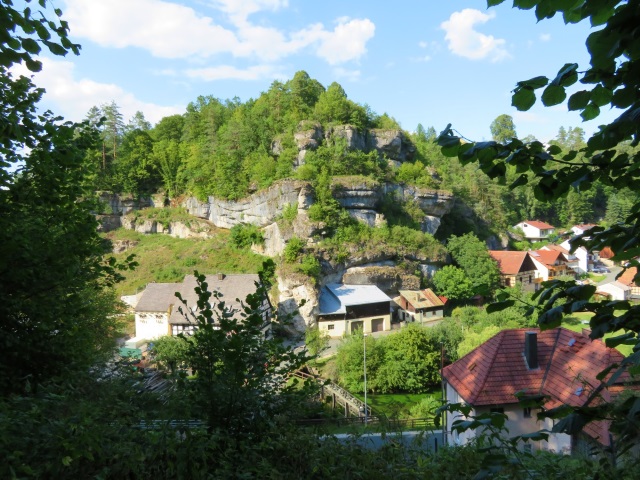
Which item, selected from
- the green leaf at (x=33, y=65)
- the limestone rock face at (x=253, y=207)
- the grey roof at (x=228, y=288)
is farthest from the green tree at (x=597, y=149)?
the limestone rock face at (x=253, y=207)

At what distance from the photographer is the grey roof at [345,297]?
24.9 m

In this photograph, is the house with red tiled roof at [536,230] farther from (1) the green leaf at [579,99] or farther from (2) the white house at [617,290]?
(1) the green leaf at [579,99]

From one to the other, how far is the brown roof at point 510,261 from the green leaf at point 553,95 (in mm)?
34382

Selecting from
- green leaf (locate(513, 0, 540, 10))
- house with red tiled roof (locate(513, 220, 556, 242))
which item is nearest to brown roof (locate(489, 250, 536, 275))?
house with red tiled roof (locate(513, 220, 556, 242))

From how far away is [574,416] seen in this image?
136cm

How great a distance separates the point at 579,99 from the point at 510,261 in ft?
116

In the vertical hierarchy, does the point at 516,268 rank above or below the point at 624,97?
above

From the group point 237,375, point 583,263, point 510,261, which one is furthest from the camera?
point 583,263

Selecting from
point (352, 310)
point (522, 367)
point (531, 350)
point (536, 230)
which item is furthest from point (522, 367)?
point (536, 230)

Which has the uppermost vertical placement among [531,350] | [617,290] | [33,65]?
[617,290]

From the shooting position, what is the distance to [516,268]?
109 feet

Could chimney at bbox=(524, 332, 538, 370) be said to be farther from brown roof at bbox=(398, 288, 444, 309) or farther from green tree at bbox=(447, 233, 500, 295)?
green tree at bbox=(447, 233, 500, 295)

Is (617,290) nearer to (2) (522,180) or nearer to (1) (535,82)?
(2) (522,180)

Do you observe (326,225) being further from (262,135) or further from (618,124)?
(618,124)
